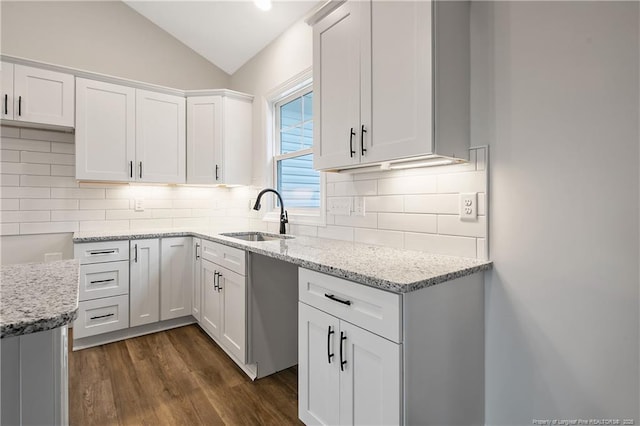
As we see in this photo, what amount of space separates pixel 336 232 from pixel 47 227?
252 centimetres

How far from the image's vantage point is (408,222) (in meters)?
1.75

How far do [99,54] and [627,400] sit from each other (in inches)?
165

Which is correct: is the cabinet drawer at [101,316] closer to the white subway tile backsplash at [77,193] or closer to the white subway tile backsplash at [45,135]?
the white subway tile backsplash at [77,193]

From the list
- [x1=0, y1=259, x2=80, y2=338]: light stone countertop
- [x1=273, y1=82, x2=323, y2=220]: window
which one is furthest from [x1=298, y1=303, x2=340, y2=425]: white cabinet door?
[x1=273, y1=82, x2=323, y2=220]: window

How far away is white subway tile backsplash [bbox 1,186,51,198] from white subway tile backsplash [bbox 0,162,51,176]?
0.13 metres

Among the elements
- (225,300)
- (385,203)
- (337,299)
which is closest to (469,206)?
(385,203)

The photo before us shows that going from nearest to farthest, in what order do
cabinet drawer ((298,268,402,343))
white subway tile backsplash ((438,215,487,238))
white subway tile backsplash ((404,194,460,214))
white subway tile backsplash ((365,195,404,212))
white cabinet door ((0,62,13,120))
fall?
cabinet drawer ((298,268,402,343)), white subway tile backsplash ((438,215,487,238)), white subway tile backsplash ((404,194,460,214)), white subway tile backsplash ((365,195,404,212)), white cabinet door ((0,62,13,120))

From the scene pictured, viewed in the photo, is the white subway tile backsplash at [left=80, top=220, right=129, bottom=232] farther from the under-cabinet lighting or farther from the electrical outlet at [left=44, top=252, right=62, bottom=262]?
the under-cabinet lighting

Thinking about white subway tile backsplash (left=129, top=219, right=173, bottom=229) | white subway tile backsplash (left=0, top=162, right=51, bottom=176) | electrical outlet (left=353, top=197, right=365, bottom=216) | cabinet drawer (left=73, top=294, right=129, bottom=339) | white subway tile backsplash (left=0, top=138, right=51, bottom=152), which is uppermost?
white subway tile backsplash (left=0, top=138, right=51, bottom=152)

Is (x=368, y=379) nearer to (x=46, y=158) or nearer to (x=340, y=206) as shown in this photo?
(x=340, y=206)

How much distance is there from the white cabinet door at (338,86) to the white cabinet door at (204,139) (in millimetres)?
1558

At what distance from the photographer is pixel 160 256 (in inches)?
108

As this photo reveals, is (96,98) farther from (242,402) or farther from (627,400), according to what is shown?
(627,400)

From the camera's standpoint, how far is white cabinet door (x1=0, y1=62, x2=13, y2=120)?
7.70ft
